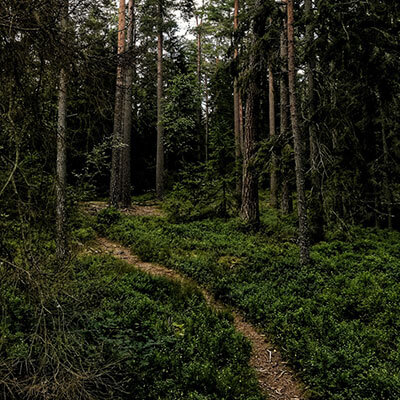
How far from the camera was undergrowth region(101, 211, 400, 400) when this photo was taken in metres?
4.92

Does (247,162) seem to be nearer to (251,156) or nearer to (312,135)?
(251,156)

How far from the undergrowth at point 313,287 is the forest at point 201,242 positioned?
0.13ft

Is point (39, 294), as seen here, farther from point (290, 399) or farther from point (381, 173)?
point (381, 173)

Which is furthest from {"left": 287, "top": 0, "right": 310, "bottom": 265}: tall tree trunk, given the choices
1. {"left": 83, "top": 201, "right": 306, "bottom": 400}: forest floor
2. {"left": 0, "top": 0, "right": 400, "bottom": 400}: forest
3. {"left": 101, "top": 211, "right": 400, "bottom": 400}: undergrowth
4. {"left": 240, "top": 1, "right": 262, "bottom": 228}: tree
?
{"left": 83, "top": 201, "right": 306, "bottom": 400}: forest floor

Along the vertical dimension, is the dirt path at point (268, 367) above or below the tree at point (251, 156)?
below

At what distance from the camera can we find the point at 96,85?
3.55 metres

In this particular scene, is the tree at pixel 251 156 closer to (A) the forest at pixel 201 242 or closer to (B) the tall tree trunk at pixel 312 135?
(A) the forest at pixel 201 242

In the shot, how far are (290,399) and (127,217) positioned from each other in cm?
1017

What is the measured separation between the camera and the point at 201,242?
35.0 feet

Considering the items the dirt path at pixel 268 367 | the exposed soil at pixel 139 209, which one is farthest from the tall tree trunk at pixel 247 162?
the exposed soil at pixel 139 209

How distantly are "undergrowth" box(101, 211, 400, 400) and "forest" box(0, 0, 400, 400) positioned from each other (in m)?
0.04

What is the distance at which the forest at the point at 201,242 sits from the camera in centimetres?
297

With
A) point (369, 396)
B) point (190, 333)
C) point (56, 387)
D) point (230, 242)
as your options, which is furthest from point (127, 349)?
point (230, 242)

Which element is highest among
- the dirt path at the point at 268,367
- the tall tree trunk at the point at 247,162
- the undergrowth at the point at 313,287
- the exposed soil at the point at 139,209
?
the tall tree trunk at the point at 247,162
